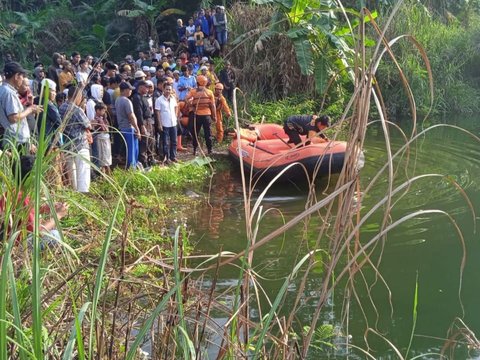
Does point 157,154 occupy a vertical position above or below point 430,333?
below

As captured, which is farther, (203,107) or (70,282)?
(203,107)

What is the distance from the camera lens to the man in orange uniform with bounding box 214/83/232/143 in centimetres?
1090

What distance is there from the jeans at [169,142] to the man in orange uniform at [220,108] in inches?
47.4

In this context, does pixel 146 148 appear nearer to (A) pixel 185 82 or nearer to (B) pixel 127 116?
(B) pixel 127 116

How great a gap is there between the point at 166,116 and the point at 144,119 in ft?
1.82

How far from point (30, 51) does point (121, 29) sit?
10.0ft

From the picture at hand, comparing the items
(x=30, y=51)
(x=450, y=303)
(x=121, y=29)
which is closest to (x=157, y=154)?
(x=450, y=303)

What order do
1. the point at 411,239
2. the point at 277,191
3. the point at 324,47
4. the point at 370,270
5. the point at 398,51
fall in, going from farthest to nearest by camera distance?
1. the point at 398,51
2. the point at 324,47
3. the point at 277,191
4. the point at 411,239
5. the point at 370,270

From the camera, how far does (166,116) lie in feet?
31.3

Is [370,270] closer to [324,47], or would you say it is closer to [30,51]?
[324,47]

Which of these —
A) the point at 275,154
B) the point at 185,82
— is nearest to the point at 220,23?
the point at 185,82

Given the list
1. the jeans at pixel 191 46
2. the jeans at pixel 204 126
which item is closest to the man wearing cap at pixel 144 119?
the jeans at pixel 204 126

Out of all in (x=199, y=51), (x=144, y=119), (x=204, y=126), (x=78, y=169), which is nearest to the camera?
(x=78, y=169)

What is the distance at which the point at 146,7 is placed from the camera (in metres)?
17.9
